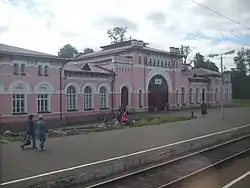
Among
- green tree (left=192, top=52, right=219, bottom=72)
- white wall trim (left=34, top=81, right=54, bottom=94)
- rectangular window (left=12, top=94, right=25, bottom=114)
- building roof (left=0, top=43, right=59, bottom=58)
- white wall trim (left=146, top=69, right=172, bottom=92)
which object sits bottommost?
rectangular window (left=12, top=94, right=25, bottom=114)

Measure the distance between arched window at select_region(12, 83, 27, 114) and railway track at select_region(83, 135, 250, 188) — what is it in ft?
53.9

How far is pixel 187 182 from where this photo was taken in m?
9.83

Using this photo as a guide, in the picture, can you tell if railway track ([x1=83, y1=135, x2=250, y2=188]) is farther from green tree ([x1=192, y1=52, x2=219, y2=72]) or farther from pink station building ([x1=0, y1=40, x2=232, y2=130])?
A: green tree ([x1=192, y1=52, x2=219, y2=72])

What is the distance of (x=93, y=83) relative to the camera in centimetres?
3325

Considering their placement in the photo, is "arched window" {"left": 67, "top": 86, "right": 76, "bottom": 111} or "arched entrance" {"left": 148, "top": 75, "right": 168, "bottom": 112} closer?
"arched window" {"left": 67, "top": 86, "right": 76, "bottom": 111}

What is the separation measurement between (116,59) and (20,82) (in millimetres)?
12239

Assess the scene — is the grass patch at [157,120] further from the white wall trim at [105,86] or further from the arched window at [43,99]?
the arched window at [43,99]

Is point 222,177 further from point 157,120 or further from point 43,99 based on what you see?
point 43,99

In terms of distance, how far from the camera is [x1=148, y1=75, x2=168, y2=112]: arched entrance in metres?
40.7

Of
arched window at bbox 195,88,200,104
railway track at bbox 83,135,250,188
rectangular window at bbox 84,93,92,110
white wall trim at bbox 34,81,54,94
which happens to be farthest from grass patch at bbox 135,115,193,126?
arched window at bbox 195,88,200,104

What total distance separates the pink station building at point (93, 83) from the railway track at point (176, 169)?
16473 millimetres

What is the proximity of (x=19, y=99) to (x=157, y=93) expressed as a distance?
18830mm

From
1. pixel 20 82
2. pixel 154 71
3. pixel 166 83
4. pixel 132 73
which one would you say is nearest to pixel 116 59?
pixel 132 73

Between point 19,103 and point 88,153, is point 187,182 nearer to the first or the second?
point 88,153
